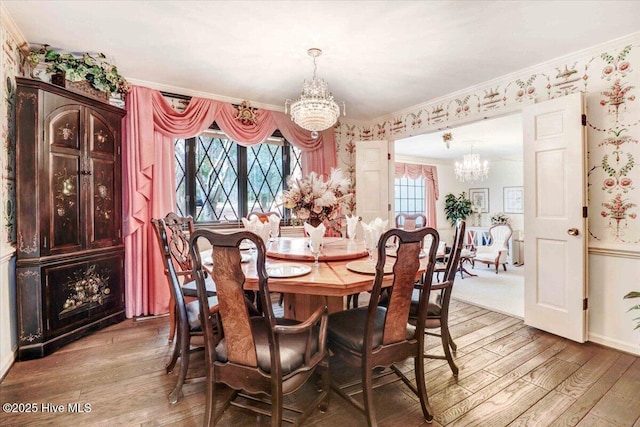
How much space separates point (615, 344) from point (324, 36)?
11.1ft

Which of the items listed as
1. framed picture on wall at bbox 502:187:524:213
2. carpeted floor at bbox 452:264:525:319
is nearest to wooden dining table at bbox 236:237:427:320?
carpeted floor at bbox 452:264:525:319

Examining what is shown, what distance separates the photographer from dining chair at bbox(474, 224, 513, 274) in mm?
5496

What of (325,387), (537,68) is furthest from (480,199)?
(325,387)

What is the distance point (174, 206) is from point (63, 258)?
113cm

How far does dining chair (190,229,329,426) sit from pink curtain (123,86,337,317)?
210cm

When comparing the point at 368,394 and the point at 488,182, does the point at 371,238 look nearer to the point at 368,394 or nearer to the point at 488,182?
the point at 368,394

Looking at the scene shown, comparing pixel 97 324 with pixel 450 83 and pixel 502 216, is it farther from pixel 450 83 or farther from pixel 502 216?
pixel 502 216

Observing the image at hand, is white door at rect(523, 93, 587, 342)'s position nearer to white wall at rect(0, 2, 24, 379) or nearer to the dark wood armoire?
the dark wood armoire

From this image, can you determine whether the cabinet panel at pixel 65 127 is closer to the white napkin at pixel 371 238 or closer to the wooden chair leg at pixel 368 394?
the white napkin at pixel 371 238

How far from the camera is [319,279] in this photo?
157 centimetres

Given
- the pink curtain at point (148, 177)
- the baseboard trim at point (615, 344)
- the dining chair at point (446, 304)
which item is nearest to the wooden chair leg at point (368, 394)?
→ the dining chair at point (446, 304)

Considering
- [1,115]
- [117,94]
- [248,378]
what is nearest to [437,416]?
[248,378]

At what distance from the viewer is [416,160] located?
7.44 m

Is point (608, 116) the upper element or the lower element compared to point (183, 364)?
upper
